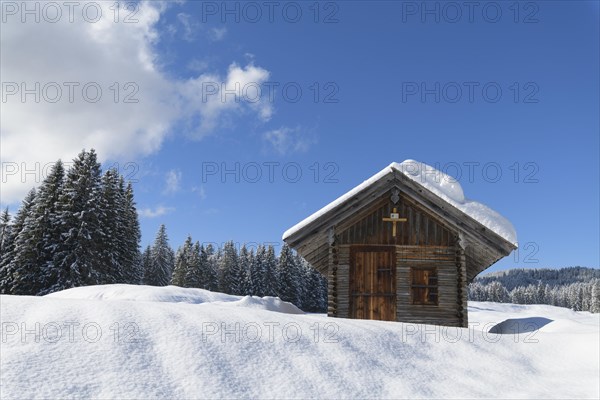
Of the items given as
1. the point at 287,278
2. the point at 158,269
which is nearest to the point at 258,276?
Answer: the point at 287,278

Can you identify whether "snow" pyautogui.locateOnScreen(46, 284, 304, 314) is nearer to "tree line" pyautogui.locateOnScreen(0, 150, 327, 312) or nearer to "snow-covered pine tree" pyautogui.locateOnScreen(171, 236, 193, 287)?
"tree line" pyautogui.locateOnScreen(0, 150, 327, 312)

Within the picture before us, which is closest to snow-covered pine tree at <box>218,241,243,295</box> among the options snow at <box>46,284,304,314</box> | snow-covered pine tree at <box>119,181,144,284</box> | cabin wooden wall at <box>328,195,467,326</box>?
snow-covered pine tree at <box>119,181,144,284</box>

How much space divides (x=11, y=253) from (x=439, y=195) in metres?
36.8

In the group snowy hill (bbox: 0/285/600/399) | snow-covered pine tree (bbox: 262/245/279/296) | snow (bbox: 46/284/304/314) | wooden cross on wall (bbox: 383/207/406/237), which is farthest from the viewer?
snow-covered pine tree (bbox: 262/245/279/296)

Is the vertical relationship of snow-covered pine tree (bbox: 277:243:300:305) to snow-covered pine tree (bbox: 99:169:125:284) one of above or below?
below

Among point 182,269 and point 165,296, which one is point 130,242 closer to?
point 182,269

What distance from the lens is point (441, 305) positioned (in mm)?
13734

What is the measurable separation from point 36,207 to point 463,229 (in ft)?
113

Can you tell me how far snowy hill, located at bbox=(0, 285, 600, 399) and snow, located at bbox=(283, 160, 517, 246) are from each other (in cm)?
490

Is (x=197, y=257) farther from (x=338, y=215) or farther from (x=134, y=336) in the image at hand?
(x=134, y=336)

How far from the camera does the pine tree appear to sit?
34.8m

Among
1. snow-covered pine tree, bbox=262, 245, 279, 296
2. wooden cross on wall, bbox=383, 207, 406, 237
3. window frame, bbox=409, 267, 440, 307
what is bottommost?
snow-covered pine tree, bbox=262, 245, 279, 296

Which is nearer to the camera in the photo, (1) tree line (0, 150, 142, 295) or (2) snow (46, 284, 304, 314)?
(2) snow (46, 284, 304, 314)

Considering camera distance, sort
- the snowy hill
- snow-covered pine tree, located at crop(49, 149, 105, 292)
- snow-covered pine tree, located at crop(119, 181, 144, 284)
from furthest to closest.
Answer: snow-covered pine tree, located at crop(119, 181, 144, 284) → snow-covered pine tree, located at crop(49, 149, 105, 292) → the snowy hill
